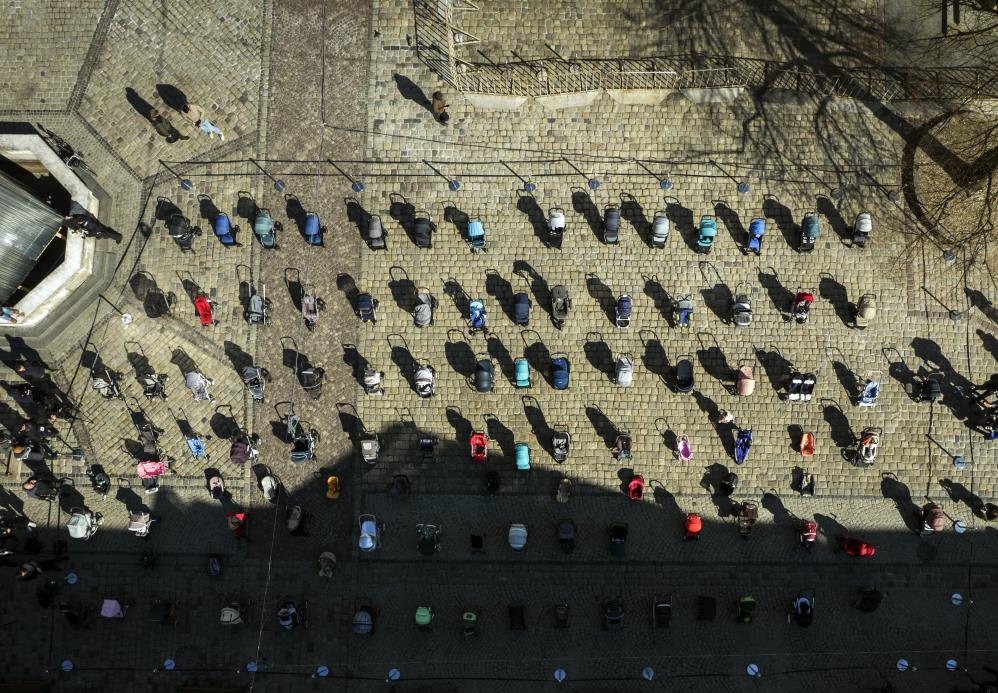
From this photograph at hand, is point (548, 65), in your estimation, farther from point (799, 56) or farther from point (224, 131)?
point (224, 131)

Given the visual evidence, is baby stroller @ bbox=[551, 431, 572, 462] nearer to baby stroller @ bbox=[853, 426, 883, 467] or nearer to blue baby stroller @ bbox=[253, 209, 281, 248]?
baby stroller @ bbox=[853, 426, 883, 467]

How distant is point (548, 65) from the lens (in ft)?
91.1

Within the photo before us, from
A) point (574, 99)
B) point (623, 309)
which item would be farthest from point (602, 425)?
point (574, 99)

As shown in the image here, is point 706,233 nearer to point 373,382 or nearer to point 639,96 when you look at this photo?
point 639,96

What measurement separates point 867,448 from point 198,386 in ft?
88.2

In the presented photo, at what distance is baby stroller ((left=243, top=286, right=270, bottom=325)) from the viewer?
26.3m

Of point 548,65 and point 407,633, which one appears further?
point 548,65

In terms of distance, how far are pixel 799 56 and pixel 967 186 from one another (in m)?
8.85

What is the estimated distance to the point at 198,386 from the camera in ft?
86.1

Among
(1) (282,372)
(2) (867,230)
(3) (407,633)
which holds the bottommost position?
(3) (407,633)

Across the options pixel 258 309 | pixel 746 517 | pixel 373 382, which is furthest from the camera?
pixel 258 309

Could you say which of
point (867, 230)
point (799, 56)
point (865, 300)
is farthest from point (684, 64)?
point (865, 300)

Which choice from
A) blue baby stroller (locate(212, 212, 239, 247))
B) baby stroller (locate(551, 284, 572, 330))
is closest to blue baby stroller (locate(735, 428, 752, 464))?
baby stroller (locate(551, 284, 572, 330))

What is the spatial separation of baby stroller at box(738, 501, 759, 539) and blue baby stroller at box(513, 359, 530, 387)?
983 centimetres
